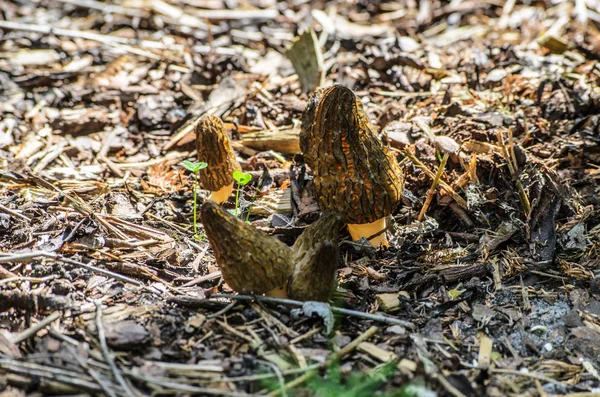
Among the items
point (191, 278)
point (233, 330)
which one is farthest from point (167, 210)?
point (233, 330)

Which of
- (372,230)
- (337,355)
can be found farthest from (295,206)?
(337,355)

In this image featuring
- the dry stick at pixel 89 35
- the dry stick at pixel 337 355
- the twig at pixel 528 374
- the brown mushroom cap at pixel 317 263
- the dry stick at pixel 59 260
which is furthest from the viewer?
the dry stick at pixel 89 35

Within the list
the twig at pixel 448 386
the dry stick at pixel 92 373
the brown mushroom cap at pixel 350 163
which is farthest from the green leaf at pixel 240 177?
the twig at pixel 448 386

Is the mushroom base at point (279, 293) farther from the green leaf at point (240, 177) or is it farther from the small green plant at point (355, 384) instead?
the green leaf at point (240, 177)

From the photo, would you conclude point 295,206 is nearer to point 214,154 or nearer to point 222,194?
point 222,194

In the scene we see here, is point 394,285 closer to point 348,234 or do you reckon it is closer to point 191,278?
point 348,234

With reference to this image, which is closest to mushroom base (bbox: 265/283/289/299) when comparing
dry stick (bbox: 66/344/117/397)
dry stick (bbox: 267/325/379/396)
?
dry stick (bbox: 267/325/379/396)
